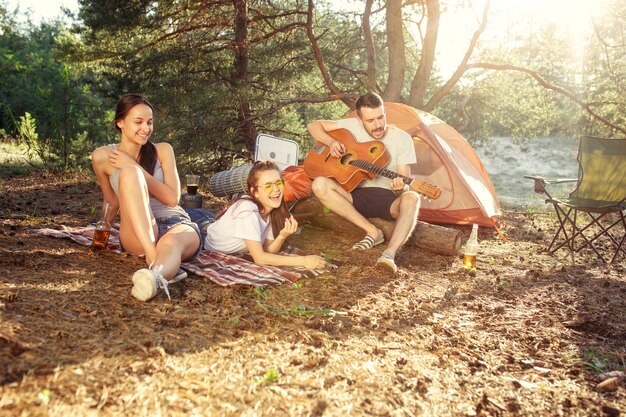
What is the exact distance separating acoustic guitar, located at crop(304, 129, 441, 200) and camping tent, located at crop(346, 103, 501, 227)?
1560 millimetres

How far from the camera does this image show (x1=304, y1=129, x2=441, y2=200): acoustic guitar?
15.3 ft

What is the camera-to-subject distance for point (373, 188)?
495 cm

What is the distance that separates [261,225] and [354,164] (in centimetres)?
154

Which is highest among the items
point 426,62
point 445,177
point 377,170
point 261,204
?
point 426,62

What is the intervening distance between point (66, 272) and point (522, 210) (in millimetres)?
8344

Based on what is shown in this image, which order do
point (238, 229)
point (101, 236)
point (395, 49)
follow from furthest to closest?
point (395, 49), point (101, 236), point (238, 229)

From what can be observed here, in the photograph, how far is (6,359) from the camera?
1.97 m

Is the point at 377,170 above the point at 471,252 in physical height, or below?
above

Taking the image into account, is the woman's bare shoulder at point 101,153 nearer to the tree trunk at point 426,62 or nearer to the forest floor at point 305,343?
the forest floor at point 305,343

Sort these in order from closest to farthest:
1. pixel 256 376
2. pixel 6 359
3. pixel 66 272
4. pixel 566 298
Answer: pixel 6 359 → pixel 256 376 → pixel 66 272 → pixel 566 298

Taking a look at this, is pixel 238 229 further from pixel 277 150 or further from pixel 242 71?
pixel 242 71

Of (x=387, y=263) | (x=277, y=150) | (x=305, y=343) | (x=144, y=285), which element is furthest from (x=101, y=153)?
(x=277, y=150)

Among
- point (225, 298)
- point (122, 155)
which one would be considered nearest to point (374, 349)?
point (225, 298)

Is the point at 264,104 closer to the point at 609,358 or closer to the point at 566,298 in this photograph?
the point at 566,298
